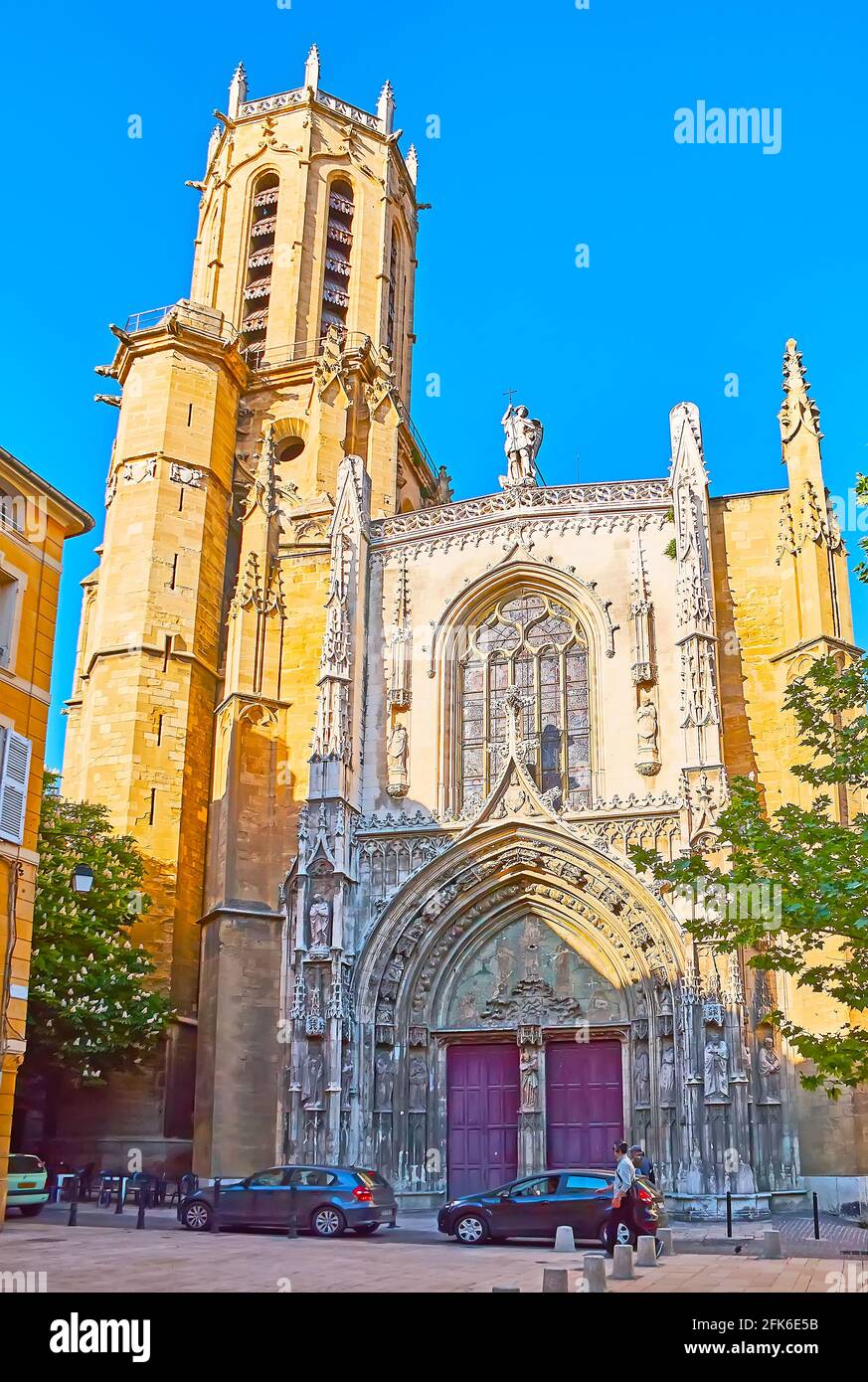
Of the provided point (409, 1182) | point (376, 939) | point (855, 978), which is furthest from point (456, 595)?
point (855, 978)

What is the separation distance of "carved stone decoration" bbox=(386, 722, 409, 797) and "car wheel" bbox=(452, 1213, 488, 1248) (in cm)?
982

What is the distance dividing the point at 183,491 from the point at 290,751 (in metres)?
7.57

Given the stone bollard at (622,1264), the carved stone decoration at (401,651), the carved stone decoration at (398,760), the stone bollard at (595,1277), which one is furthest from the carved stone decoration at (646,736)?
the stone bollard at (595,1277)

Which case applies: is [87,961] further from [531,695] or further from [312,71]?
[312,71]

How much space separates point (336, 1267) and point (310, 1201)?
16.0ft

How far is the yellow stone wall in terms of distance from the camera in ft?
57.1

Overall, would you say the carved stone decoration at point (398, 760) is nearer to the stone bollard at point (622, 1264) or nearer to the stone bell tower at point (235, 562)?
the stone bell tower at point (235, 562)

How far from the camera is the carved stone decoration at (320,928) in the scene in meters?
24.3

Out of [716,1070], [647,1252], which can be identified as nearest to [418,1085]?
[716,1070]

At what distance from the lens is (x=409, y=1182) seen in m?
23.8

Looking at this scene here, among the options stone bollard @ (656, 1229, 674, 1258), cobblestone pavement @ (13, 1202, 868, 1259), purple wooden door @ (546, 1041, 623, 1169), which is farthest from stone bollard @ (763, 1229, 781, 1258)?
purple wooden door @ (546, 1041, 623, 1169)

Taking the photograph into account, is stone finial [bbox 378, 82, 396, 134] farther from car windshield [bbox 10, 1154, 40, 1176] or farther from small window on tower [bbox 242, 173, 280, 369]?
car windshield [bbox 10, 1154, 40, 1176]

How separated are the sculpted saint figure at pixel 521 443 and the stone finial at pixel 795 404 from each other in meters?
5.16
